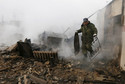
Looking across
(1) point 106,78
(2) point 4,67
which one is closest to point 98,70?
(1) point 106,78

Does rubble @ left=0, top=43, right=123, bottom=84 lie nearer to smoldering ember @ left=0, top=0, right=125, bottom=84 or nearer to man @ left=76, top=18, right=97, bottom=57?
smoldering ember @ left=0, top=0, right=125, bottom=84

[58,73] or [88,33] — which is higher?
[88,33]

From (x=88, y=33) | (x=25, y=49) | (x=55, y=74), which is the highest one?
(x=88, y=33)

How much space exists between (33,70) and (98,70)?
266 cm

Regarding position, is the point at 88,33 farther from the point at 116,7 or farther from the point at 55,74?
the point at 55,74

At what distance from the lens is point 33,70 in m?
5.59

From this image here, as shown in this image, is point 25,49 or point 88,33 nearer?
point 88,33

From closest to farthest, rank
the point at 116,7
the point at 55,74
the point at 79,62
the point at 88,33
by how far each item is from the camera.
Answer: the point at 55,74 < the point at 88,33 < the point at 79,62 < the point at 116,7

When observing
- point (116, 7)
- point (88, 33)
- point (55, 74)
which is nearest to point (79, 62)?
point (88, 33)

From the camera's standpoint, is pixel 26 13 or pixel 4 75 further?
pixel 26 13

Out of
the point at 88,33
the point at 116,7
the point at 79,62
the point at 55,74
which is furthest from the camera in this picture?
the point at 116,7

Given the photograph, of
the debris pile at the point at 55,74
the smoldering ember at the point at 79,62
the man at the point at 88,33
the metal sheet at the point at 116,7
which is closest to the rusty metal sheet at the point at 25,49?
the smoldering ember at the point at 79,62

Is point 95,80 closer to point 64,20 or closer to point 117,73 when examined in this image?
point 117,73

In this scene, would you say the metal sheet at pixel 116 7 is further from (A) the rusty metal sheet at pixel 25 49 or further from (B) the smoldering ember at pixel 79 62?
(A) the rusty metal sheet at pixel 25 49
